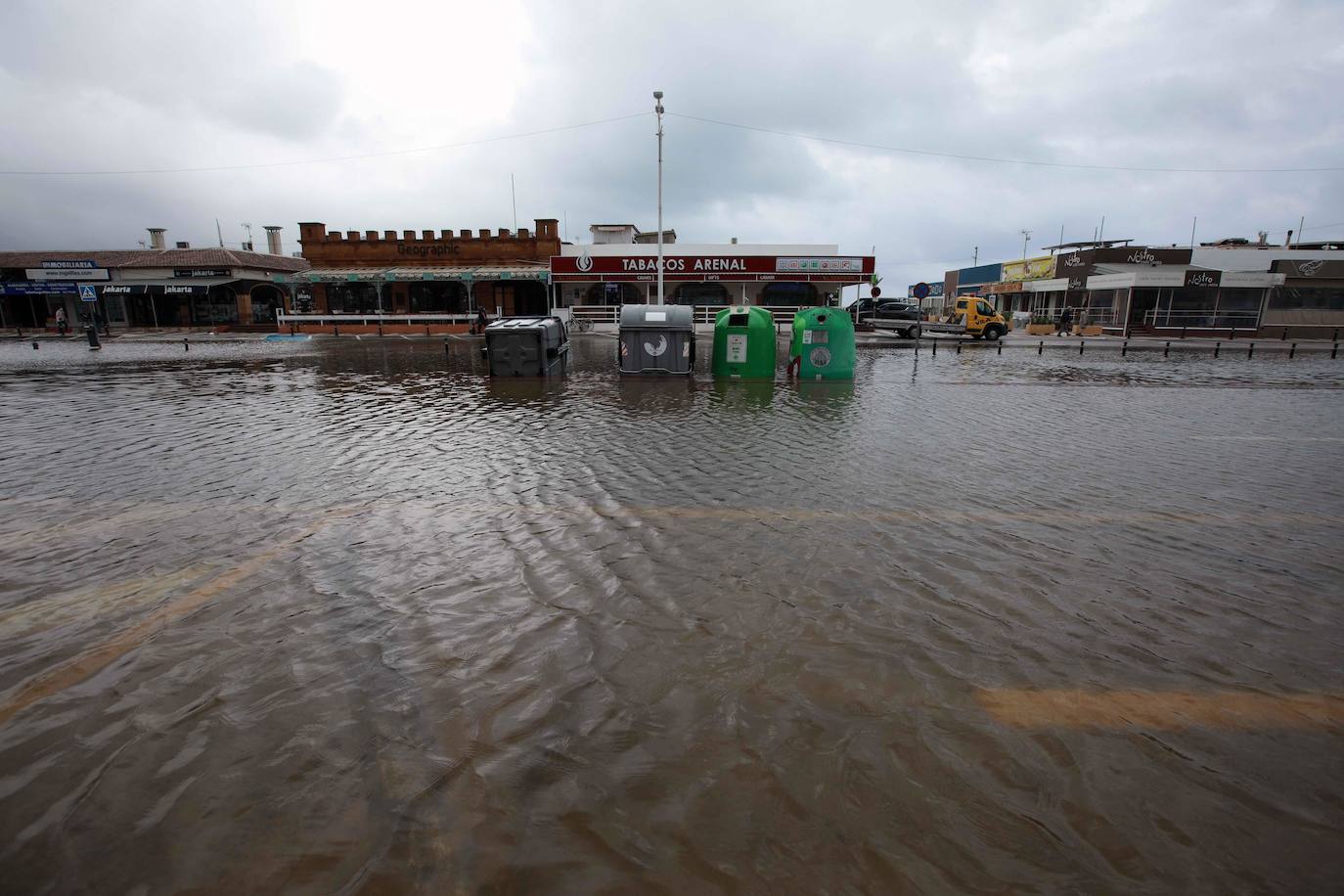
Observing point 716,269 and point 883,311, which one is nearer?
point 716,269

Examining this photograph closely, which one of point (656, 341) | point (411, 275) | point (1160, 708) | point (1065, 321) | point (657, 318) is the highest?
point (411, 275)

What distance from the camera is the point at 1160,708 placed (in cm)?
296

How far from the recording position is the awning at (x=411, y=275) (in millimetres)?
34062

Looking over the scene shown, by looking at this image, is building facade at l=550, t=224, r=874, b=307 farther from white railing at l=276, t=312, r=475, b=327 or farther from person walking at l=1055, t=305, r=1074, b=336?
person walking at l=1055, t=305, r=1074, b=336

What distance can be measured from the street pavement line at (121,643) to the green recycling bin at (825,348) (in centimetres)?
1242

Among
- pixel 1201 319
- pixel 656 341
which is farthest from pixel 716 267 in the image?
pixel 1201 319

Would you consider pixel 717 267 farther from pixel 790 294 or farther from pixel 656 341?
pixel 656 341

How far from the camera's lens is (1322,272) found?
36.3 m

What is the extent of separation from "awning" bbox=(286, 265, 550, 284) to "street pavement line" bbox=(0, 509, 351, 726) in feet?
104

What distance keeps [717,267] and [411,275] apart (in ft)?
55.6

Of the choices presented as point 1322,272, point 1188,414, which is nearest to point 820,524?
point 1188,414

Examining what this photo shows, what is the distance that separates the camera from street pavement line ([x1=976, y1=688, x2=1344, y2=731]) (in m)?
2.85

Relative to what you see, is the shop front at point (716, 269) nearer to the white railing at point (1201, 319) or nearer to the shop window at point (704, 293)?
the shop window at point (704, 293)

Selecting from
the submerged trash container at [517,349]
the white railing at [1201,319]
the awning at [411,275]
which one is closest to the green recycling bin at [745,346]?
the submerged trash container at [517,349]
